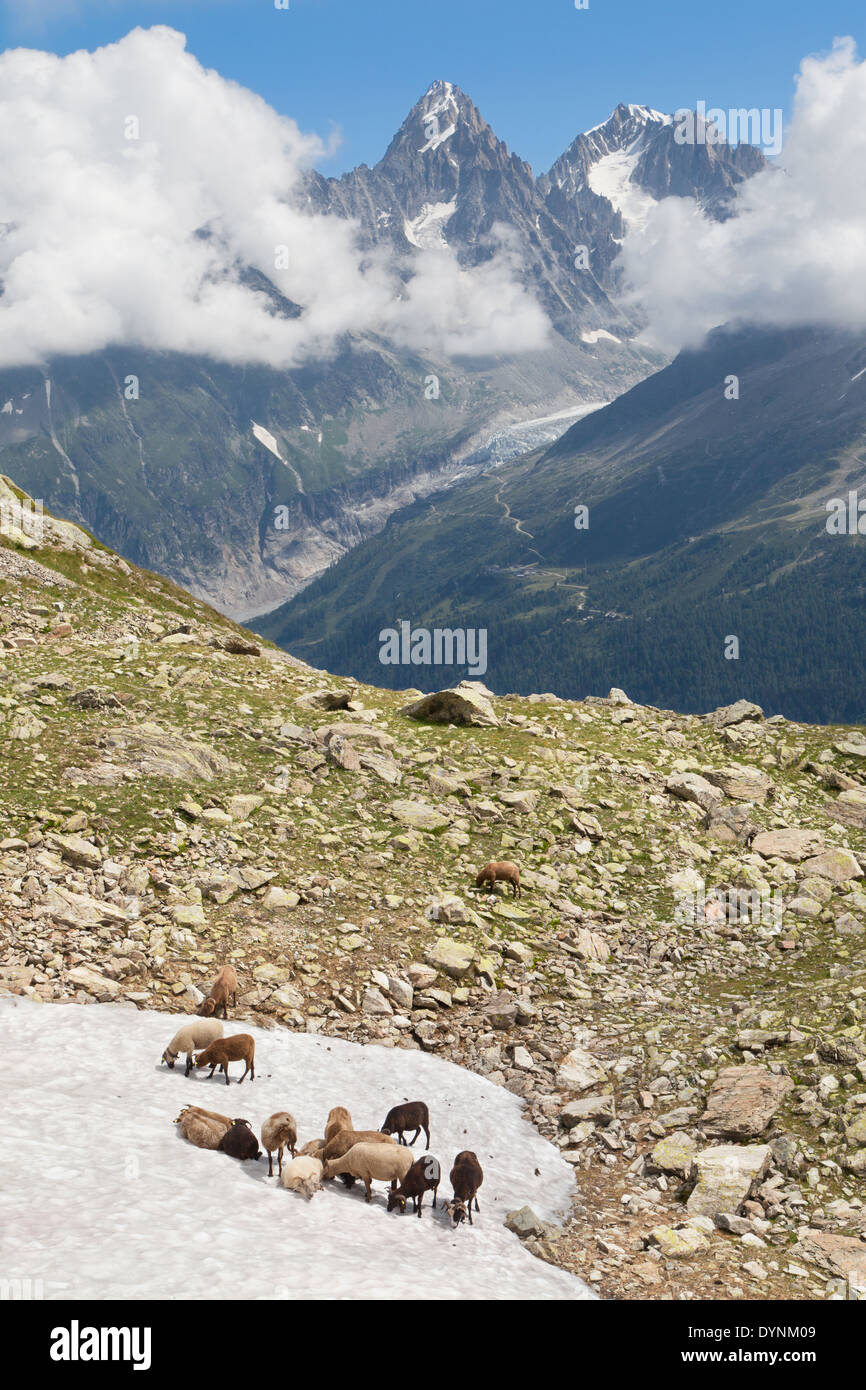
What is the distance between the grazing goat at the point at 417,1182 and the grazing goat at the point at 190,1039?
527 centimetres

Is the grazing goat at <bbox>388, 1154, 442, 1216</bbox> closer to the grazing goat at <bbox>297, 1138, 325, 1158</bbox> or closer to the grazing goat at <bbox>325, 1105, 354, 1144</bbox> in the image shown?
the grazing goat at <bbox>297, 1138, 325, 1158</bbox>

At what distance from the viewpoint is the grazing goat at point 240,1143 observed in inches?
572

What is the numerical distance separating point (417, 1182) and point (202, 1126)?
3.71m

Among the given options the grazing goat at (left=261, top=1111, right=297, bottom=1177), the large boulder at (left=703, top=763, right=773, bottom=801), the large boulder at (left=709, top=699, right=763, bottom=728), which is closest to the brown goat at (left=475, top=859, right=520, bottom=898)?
the large boulder at (left=703, top=763, right=773, bottom=801)

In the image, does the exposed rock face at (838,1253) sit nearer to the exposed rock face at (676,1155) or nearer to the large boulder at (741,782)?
the exposed rock face at (676,1155)

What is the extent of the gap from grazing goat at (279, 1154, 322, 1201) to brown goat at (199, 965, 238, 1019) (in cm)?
609

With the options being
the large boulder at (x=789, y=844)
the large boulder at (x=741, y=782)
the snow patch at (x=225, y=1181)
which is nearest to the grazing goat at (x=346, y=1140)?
the snow patch at (x=225, y=1181)

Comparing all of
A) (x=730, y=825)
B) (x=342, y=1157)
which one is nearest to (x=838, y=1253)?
(x=342, y=1157)

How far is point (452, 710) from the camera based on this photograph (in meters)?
37.4

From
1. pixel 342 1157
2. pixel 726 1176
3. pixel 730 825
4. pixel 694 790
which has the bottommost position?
pixel 726 1176

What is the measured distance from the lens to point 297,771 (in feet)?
99.1

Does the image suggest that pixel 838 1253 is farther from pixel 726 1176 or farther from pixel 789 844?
pixel 789 844

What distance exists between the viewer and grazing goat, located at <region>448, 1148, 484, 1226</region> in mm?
14016
